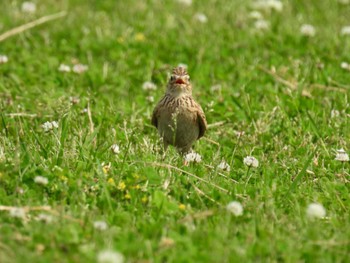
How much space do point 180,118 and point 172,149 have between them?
0.97ft

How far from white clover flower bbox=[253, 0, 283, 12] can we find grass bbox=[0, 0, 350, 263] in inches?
4.6

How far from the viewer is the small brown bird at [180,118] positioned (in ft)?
22.9

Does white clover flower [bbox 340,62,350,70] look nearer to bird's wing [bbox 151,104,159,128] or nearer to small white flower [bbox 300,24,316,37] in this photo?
small white flower [bbox 300,24,316,37]

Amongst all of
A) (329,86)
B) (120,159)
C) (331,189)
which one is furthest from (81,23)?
(331,189)

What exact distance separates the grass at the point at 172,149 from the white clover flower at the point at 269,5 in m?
0.12

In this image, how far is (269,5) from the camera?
36.0 ft

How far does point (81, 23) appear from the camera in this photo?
10406 millimetres

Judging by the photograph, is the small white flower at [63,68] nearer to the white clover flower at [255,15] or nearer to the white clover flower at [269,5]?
the white clover flower at [255,15]

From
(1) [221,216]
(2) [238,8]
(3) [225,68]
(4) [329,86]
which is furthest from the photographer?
(2) [238,8]

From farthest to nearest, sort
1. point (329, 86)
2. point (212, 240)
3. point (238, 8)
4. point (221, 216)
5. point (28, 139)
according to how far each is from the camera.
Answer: point (238, 8) → point (329, 86) → point (28, 139) → point (221, 216) → point (212, 240)

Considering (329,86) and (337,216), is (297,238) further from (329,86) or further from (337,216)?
(329,86)

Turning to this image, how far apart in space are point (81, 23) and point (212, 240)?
20.2ft

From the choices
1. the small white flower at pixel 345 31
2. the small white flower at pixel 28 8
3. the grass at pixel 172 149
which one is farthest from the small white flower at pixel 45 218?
the small white flower at pixel 345 31

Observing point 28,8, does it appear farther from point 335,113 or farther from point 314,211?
point 314,211
